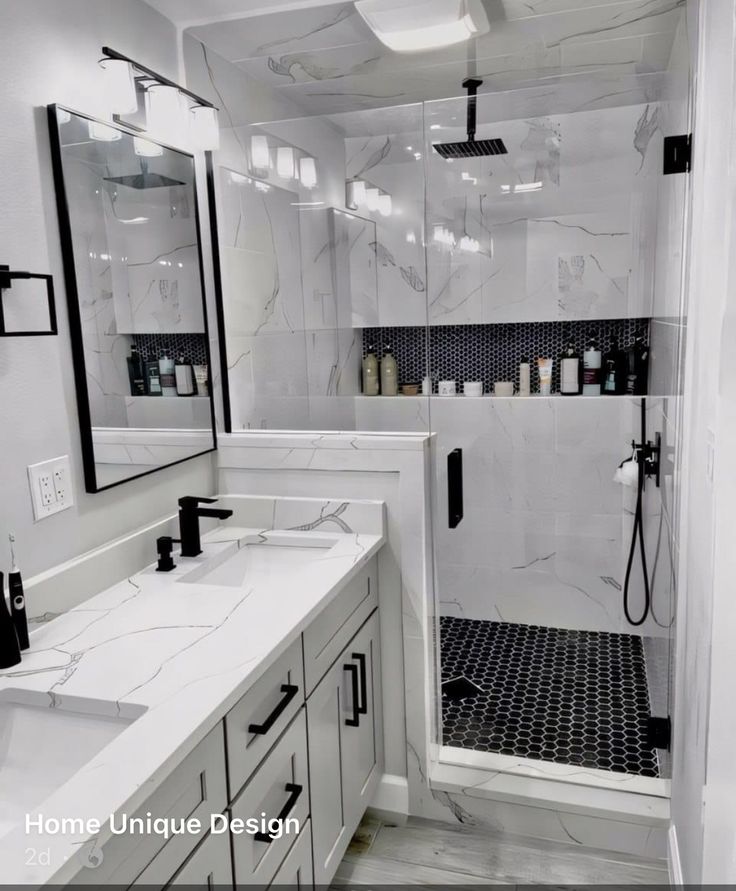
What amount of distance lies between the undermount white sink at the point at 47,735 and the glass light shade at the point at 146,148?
4.51 ft

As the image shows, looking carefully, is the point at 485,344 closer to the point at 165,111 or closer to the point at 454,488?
the point at 454,488

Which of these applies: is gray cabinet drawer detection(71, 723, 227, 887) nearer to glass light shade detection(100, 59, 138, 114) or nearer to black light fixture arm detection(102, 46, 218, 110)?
glass light shade detection(100, 59, 138, 114)

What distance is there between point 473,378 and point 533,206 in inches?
24.1

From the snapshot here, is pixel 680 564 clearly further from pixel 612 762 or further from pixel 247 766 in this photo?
pixel 247 766

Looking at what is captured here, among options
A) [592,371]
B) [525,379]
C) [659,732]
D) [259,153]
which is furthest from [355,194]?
[659,732]

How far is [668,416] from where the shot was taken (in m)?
2.02

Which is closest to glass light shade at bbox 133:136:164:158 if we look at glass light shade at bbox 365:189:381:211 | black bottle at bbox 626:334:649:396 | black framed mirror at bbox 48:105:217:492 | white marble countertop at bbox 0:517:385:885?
black framed mirror at bbox 48:105:217:492

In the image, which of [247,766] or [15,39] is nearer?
[247,766]

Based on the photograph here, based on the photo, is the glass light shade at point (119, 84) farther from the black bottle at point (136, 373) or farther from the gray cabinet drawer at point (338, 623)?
the gray cabinet drawer at point (338, 623)

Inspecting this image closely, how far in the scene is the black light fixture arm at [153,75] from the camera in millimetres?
Result: 1783

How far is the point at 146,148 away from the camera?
1918mm

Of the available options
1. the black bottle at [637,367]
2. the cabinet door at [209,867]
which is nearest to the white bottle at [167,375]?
the cabinet door at [209,867]

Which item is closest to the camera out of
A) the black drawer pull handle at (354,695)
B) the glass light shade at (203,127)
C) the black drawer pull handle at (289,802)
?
the black drawer pull handle at (289,802)

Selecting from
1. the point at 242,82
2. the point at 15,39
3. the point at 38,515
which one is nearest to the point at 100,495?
the point at 38,515
